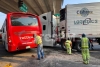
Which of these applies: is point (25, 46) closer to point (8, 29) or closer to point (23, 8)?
point (8, 29)

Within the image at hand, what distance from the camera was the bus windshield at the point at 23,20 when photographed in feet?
38.1

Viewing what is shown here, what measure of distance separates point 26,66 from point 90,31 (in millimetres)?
6941

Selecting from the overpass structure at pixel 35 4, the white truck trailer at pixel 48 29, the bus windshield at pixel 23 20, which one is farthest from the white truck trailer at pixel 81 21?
the overpass structure at pixel 35 4

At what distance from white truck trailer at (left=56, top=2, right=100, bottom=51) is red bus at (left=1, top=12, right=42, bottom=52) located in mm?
2878

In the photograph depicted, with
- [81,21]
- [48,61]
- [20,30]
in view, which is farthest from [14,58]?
[81,21]

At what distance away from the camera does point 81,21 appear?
14227mm

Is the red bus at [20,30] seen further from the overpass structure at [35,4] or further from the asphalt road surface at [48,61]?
the overpass structure at [35,4]

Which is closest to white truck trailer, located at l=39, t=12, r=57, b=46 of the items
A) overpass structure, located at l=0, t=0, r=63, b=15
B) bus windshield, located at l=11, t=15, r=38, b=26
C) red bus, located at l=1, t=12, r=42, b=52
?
red bus, located at l=1, t=12, r=42, b=52

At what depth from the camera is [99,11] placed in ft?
45.7

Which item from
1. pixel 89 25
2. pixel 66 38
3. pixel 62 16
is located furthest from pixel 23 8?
pixel 89 25

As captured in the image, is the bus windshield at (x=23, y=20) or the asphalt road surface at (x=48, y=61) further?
the bus windshield at (x=23, y=20)

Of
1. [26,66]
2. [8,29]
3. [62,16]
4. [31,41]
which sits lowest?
[26,66]

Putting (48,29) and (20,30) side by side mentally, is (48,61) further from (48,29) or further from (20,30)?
(48,29)

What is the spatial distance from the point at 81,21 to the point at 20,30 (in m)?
Result: 4.92
